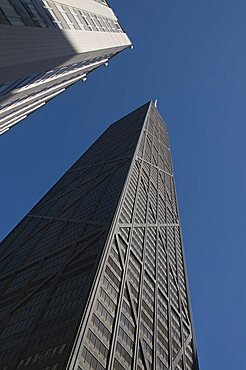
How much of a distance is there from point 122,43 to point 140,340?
59.2 metres

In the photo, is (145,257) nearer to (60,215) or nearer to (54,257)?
(54,257)

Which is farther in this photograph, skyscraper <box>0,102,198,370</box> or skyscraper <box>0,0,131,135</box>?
skyscraper <box>0,102,198,370</box>

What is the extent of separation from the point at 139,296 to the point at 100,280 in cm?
1300

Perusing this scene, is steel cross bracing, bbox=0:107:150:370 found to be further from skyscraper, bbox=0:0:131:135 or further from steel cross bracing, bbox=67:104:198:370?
skyscraper, bbox=0:0:131:135

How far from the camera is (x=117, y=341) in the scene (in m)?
57.8

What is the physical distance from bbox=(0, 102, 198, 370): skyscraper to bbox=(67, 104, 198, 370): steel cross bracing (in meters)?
0.22

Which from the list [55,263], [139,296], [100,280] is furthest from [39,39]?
[55,263]

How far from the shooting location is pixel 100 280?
63.0 m

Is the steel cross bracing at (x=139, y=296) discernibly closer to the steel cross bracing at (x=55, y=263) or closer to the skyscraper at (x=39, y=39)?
the steel cross bracing at (x=55, y=263)

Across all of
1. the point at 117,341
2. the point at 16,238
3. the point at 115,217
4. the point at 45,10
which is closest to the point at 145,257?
the point at 115,217

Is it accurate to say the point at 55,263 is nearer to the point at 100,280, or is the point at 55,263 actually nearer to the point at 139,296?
the point at 139,296

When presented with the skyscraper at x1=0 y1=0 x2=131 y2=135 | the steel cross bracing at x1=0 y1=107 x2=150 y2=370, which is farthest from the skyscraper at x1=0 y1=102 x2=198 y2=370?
the skyscraper at x1=0 y1=0 x2=131 y2=135

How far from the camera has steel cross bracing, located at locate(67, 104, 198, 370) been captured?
55.5 meters

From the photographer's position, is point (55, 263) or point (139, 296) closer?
point (139, 296)
